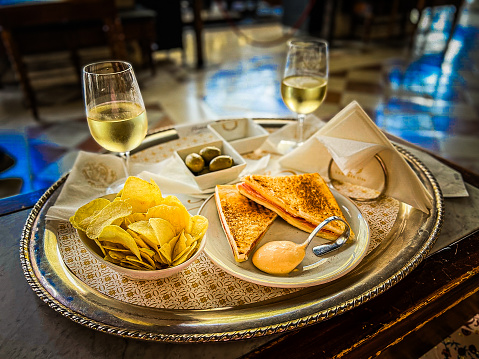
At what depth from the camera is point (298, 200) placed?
2.92 feet

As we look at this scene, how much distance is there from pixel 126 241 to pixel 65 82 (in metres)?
4.16

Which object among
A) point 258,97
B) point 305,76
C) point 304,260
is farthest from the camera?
point 258,97

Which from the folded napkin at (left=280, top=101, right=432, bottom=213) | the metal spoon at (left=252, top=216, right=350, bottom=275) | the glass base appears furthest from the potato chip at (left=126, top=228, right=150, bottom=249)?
the glass base

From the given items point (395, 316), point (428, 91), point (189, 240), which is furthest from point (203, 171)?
point (428, 91)

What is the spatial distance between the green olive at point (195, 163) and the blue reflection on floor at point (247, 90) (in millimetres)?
2359

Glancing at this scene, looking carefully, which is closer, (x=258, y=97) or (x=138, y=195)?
(x=138, y=195)

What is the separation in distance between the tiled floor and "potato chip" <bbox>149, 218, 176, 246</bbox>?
177 centimetres

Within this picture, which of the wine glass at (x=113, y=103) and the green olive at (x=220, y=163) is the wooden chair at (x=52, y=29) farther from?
the green olive at (x=220, y=163)

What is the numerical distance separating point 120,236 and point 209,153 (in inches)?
16.7

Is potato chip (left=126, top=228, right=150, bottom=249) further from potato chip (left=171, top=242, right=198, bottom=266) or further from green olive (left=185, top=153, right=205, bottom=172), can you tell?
green olive (left=185, top=153, right=205, bottom=172)

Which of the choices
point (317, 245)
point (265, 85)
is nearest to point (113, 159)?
point (317, 245)

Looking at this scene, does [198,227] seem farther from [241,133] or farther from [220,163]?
[241,133]

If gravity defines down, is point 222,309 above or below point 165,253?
below

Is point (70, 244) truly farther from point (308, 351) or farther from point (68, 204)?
point (308, 351)
